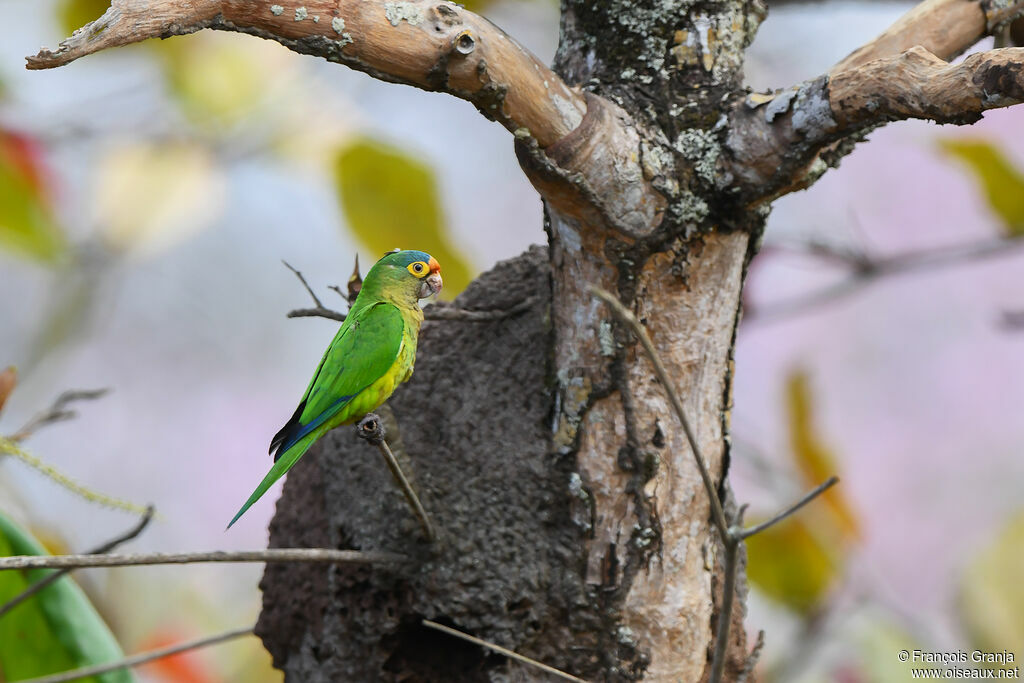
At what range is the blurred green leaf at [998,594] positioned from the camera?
209 centimetres

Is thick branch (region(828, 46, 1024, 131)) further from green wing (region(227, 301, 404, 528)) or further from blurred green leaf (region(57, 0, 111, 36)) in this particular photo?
blurred green leaf (region(57, 0, 111, 36))

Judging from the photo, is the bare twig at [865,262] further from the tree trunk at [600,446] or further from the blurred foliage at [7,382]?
the blurred foliage at [7,382]

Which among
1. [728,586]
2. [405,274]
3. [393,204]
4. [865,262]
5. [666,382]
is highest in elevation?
[865,262]

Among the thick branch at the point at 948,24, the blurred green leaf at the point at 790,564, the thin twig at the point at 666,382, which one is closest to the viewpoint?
the thin twig at the point at 666,382

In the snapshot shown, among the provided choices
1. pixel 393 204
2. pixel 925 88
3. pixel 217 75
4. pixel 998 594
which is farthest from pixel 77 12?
pixel 998 594

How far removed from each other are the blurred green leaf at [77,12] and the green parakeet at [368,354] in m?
1.53

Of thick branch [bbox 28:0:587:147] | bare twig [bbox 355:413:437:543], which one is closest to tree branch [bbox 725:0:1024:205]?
thick branch [bbox 28:0:587:147]

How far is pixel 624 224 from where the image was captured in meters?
1.22

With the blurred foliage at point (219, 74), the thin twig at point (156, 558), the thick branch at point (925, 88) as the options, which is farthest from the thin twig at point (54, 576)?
the blurred foliage at point (219, 74)

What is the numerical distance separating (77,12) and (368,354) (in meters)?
1.68

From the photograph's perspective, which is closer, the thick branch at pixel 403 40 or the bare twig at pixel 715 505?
the bare twig at pixel 715 505

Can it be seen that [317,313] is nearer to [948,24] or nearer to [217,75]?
[948,24]

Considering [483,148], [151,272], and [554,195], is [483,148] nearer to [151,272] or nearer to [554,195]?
[151,272]

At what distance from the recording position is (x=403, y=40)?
3.33ft
